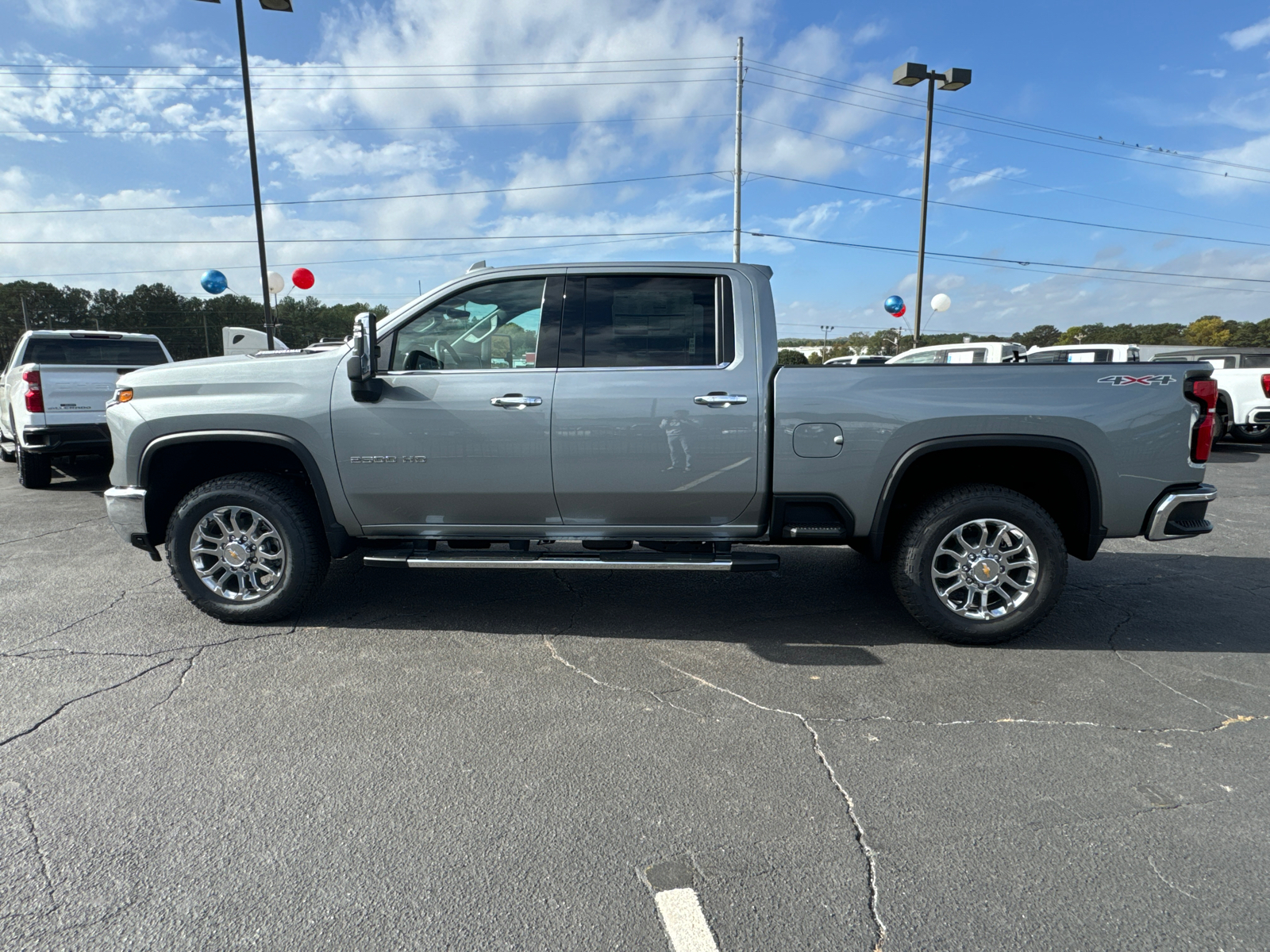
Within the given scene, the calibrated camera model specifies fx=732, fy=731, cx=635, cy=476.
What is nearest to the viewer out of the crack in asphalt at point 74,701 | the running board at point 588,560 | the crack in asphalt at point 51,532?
the crack in asphalt at point 74,701

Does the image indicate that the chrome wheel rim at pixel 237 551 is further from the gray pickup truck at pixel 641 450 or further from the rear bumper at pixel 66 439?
the rear bumper at pixel 66 439

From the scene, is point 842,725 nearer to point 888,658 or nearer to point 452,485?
point 888,658

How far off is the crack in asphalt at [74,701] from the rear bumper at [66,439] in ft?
19.4

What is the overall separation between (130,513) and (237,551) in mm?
634

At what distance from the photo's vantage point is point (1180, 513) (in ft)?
12.3

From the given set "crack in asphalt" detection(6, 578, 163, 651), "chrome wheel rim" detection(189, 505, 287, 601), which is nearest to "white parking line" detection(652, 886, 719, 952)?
"chrome wheel rim" detection(189, 505, 287, 601)

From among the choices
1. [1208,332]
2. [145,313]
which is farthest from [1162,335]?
[145,313]

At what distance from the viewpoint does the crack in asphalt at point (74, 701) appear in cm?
297

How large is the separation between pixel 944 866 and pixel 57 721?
11.4 ft

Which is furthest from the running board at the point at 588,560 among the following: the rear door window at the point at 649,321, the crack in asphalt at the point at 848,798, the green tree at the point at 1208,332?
the green tree at the point at 1208,332

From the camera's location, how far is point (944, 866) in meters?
2.19

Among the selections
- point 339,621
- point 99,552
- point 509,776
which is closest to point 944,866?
point 509,776

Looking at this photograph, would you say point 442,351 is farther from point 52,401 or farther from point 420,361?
point 52,401

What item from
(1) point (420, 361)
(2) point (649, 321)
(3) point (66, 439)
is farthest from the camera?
(3) point (66, 439)
